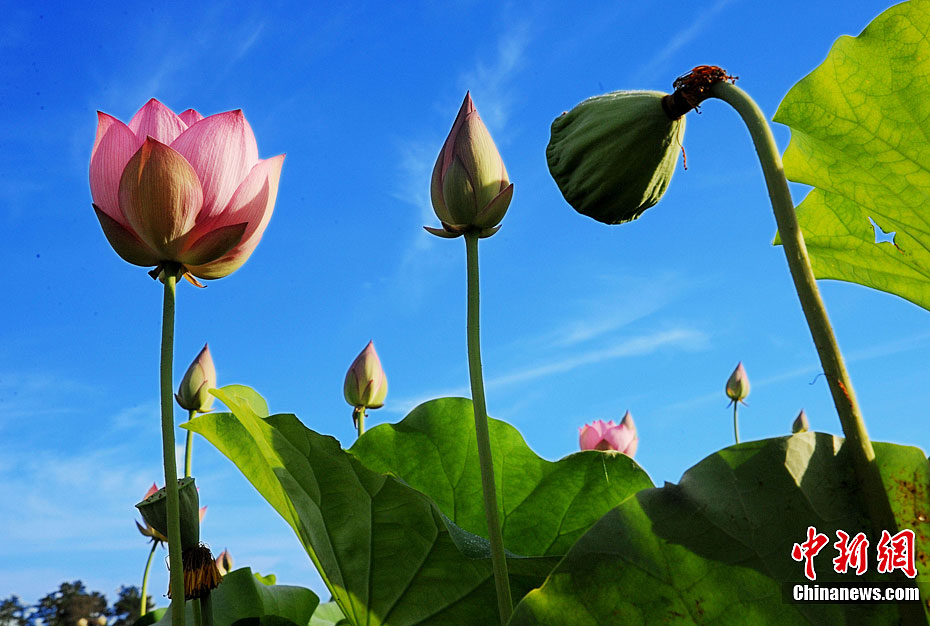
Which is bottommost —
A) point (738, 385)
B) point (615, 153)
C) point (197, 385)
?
point (615, 153)

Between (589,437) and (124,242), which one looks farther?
(589,437)

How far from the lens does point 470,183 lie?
0.74 meters

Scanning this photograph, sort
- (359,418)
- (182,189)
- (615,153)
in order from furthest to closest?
1. (359,418)
2. (182,189)
3. (615,153)

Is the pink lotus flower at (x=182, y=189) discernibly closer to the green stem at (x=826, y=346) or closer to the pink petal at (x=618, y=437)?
the green stem at (x=826, y=346)

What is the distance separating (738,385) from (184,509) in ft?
8.63

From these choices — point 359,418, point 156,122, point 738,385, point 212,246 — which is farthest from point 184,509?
point 738,385

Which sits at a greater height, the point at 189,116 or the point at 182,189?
the point at 189,116

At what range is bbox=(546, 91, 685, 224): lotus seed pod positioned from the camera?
0.61 m

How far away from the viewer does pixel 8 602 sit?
310 inches

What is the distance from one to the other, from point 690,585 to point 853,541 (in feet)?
0.37

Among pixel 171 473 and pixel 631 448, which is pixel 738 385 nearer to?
pixel 631 448

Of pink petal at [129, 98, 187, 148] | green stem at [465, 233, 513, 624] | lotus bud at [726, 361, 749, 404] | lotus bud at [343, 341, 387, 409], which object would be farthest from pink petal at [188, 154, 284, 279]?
lotus bud at [726, 361, 749, 404]

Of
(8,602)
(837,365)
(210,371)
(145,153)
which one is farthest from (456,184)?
(8,602)

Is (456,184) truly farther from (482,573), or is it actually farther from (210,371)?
(210,371)
